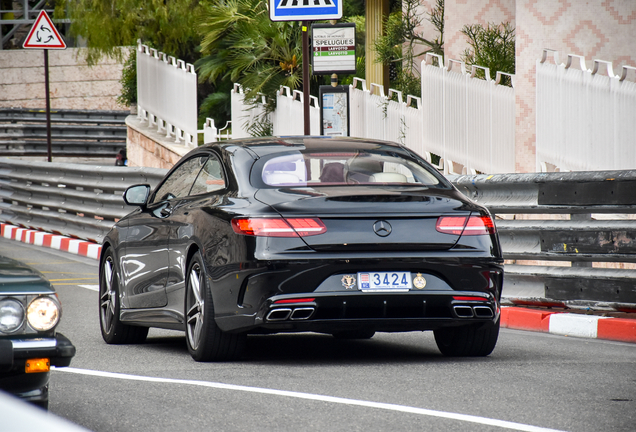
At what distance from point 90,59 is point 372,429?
31953mm

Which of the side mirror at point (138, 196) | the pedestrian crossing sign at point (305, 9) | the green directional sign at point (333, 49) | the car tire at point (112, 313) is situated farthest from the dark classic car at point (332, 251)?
the green directional sign at point (333, 49)

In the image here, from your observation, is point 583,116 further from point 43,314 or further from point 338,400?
point 43,314

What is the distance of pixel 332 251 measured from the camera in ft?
20.6

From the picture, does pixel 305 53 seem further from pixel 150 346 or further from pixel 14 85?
pixel 14 85

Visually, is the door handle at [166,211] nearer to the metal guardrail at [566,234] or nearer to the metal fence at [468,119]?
the metal guardrail at [566,234]

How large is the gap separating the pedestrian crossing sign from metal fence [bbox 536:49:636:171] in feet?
7.93

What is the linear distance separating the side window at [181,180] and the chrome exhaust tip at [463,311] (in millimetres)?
2151

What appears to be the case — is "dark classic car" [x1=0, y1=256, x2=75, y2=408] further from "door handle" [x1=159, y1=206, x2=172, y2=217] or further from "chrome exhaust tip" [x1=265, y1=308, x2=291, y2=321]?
"door handle" [x1=159, y1=206, x2=172, y2=217]

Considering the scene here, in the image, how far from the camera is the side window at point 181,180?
7672 mm

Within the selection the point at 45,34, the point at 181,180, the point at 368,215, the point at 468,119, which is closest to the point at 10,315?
the point at 368,215

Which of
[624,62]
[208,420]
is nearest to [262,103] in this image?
[624,62]

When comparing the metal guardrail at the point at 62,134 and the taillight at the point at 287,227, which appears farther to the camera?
the metal guardrail at the point at 62,134

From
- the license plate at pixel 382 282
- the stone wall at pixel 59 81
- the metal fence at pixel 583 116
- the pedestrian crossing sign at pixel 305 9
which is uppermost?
the stone wall at pixel 59 81

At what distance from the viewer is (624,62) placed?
43.4 feet
